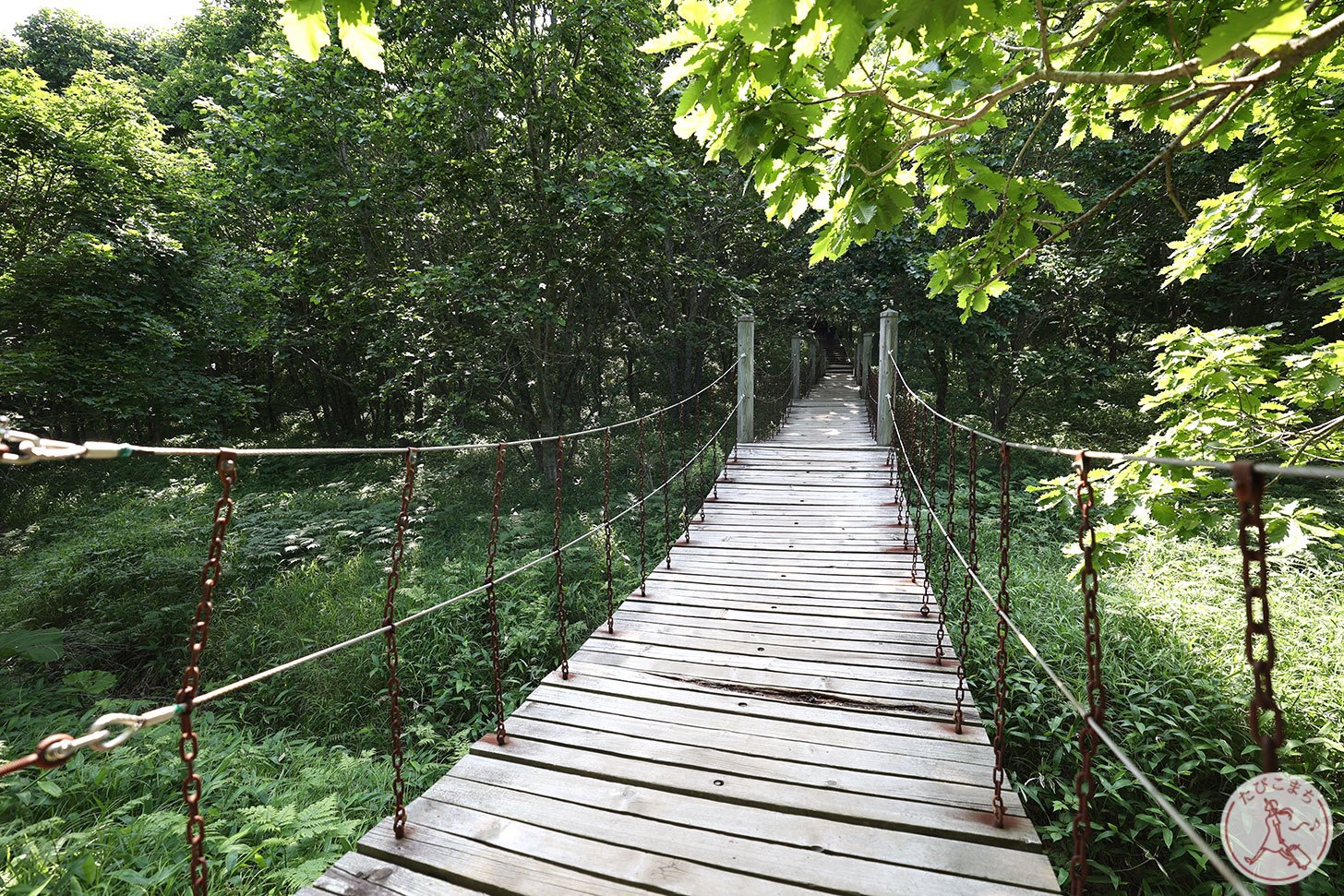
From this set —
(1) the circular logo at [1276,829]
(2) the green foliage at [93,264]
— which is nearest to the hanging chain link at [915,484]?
(1) the circular logo at [1276,829]

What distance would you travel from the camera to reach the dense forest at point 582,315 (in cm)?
200

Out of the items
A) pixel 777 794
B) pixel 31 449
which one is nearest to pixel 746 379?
pixel 777 794

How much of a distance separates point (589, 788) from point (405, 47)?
7.88m

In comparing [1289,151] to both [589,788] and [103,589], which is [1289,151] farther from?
[103,589]

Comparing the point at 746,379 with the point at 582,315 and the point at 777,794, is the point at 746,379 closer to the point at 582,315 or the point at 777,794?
the point at 582,315

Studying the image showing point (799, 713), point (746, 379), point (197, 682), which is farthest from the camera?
point (746, 379)

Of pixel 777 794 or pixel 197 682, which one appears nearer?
pixel 197 682

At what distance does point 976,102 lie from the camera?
1748 millimetres

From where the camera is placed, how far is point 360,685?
15.0ft

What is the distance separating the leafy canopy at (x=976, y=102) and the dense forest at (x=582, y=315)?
17mm

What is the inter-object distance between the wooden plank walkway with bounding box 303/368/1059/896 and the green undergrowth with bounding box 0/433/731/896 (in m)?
1.01

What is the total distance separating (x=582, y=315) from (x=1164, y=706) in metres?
8.86

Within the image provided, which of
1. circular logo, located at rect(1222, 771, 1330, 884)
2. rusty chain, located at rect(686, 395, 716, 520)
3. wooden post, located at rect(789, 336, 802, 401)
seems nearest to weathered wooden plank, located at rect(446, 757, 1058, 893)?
circular logo, located at rect(1222, 771, 1330, 884)

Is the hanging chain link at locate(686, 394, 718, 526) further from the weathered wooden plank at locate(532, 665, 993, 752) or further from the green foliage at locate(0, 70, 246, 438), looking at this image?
the green foliage at locate(0, 70, 246, 438)
